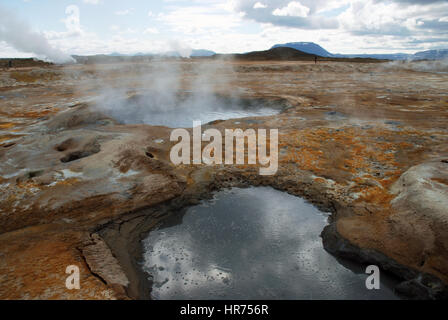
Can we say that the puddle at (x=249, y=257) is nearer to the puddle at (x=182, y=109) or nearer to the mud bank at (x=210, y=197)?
the mud bank at (x=210, y=197)

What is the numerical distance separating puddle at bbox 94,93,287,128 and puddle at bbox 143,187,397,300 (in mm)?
8336

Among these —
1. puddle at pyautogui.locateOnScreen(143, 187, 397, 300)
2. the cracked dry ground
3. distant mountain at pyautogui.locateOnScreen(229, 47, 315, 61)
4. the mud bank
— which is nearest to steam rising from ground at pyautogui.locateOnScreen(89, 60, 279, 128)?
the cracked dry ground

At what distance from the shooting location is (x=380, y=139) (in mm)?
10492

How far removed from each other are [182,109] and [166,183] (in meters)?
11.0

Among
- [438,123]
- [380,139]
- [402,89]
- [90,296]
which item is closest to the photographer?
[90,296]

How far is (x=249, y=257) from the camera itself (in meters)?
5.38

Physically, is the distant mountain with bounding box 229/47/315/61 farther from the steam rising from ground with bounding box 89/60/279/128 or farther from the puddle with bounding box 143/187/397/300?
the puddle with bounding box 143/187/397/300

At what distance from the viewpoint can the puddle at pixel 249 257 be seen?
15.5 feet

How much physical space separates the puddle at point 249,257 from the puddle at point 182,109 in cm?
834

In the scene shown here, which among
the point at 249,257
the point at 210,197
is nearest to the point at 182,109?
the point at 210,197

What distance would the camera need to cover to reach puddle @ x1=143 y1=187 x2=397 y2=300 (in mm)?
4711
